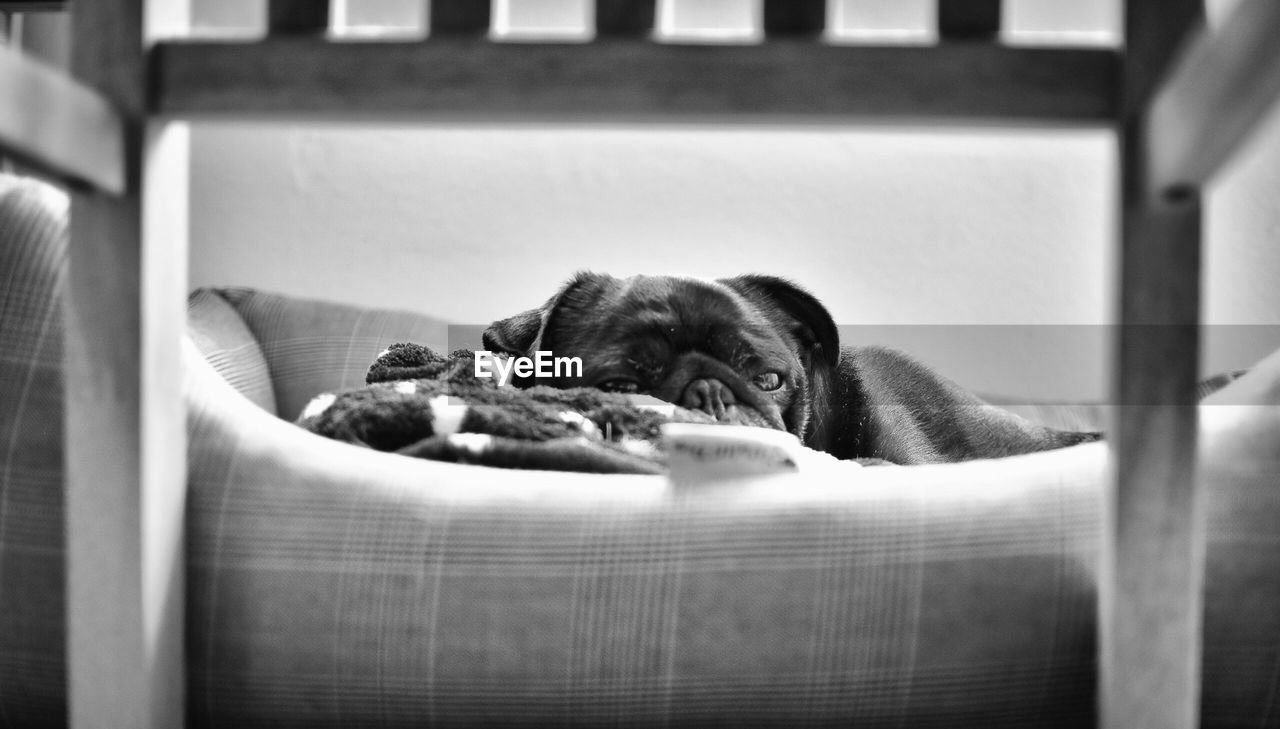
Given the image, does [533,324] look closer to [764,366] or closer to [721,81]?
[764,366]

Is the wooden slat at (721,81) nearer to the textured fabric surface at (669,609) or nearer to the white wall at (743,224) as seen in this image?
the textured fabric surface at (669,609)

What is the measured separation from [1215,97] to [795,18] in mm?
306

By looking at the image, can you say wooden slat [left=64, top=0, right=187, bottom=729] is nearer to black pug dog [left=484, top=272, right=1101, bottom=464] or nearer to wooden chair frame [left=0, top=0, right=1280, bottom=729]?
wooden chair frame [left=0, top=0, right=1280, bottom=729]

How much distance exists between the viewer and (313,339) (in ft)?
9.43

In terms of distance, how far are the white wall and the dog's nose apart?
1346 millimetres

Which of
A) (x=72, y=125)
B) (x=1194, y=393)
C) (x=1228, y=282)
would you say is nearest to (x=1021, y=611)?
(x=1194, y=393)

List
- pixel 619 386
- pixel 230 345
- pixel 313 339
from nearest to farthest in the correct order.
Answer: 1. pixel 619 386
2. pixel 230 345
3. pixel 313 339

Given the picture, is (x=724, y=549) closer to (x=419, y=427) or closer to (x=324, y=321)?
(x=419, y=427)

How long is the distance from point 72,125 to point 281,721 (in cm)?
55

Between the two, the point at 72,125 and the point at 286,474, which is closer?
the point at 72,125

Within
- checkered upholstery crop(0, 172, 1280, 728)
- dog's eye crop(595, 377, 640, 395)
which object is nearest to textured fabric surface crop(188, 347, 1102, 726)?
checkered upholstery crop(0, 172, 1280, 728)

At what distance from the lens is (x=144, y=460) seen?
0.92 metres

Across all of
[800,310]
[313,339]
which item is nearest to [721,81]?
[800,310]

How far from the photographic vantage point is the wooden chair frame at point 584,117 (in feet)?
2.68
